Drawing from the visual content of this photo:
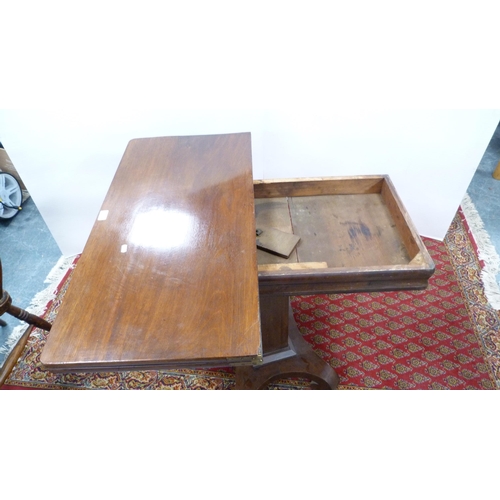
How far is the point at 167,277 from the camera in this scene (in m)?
0.83

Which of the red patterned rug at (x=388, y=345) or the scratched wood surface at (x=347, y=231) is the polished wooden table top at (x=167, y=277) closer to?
the scratched wood surface at (x=347, y=231)

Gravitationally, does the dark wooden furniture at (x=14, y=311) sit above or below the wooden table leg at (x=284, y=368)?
above

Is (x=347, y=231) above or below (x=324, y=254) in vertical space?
above

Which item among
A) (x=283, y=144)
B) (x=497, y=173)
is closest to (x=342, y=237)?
(x=283, y=144)

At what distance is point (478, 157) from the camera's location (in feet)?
5.67

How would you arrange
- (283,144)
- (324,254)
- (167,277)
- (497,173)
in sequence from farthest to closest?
1. (497,173)
2. (283,144)
3. (324,254)
4. (167,277)

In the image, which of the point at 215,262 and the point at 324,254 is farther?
the point at 324,254

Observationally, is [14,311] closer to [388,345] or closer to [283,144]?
[283,144]

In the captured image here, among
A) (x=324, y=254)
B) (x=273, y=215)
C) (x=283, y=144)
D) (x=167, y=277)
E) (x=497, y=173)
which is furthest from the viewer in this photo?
(x=497, y=173)

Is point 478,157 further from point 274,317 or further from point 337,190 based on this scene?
point 274,317

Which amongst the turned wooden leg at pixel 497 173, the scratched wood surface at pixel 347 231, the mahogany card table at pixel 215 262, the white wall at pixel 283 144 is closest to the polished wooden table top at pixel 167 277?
the mahogany card table at pixel 215 262

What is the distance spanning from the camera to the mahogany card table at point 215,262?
2.31 feet

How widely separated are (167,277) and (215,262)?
4.9 inches

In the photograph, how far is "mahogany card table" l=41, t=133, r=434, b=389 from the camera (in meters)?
0.70
